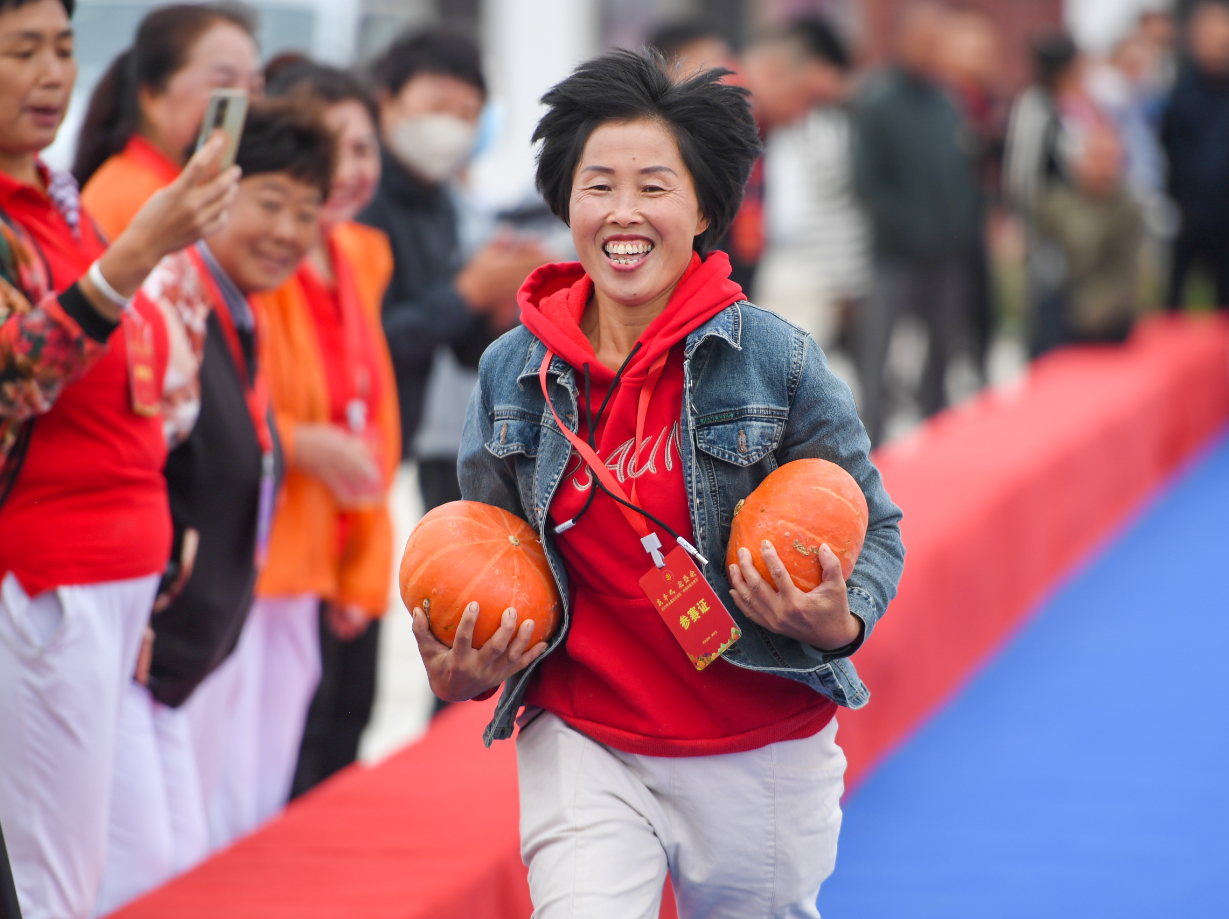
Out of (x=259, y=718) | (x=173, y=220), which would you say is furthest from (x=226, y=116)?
(x=259, y=718)

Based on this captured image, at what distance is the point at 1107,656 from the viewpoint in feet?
16.6

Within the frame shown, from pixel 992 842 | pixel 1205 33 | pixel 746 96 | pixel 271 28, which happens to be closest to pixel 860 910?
pixel 992 842

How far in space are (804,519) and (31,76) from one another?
1.39 meters

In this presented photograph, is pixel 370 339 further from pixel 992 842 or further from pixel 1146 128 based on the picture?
pixel 1146 128

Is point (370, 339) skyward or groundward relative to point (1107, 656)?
skyward

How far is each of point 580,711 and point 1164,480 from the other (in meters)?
6.17

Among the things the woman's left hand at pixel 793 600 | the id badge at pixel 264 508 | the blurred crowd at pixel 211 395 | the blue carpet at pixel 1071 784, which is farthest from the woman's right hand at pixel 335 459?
the woman's left hand at pixel 793 600

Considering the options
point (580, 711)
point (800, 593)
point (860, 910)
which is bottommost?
point (860, 910)

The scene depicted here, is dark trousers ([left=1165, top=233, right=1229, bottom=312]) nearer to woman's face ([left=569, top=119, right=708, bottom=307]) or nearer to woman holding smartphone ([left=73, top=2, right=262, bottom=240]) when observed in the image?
woman holding smartphone ([left=73, top=2, right=262, bottom=240])

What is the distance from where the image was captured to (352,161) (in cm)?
353

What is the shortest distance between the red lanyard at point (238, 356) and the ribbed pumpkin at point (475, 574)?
0.98m

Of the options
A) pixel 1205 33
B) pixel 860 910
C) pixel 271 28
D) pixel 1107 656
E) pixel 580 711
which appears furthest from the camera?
pixel 1205 33

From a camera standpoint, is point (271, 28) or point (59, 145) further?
point (271, 28)

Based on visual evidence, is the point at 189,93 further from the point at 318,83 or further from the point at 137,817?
the point at 137,817
